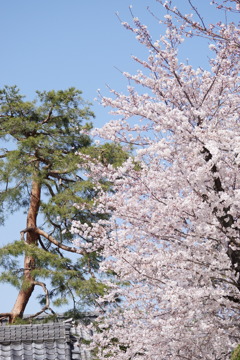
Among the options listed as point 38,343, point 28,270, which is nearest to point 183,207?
point 38,343

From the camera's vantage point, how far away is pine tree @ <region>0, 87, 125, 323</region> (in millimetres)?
11508

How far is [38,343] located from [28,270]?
6156mm

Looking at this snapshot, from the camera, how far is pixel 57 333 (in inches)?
237

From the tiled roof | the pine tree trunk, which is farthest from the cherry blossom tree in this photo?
the pine tree trunk

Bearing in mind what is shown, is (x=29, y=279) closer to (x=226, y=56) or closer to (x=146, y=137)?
(x=146, y=137)

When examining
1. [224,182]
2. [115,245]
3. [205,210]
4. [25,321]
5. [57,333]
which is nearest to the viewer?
[205,210]

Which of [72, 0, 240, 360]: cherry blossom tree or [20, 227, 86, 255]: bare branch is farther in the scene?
[20, 227, 86, 255]: bare branch

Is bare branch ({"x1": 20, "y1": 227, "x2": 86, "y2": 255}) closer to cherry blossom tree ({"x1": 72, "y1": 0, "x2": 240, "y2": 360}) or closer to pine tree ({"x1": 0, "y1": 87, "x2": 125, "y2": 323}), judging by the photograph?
pine tree ({"x1": 0, "y1": 87, "x2": 125, "y2": 323})

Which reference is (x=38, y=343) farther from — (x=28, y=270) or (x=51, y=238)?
(x=51, y=238)

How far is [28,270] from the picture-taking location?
39.3 feet

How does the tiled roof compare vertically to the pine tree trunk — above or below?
below

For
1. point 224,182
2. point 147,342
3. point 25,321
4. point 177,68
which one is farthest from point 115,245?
point 25,321

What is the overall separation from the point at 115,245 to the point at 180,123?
6.20 feet

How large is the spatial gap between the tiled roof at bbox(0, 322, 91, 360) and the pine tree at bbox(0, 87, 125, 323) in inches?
179
